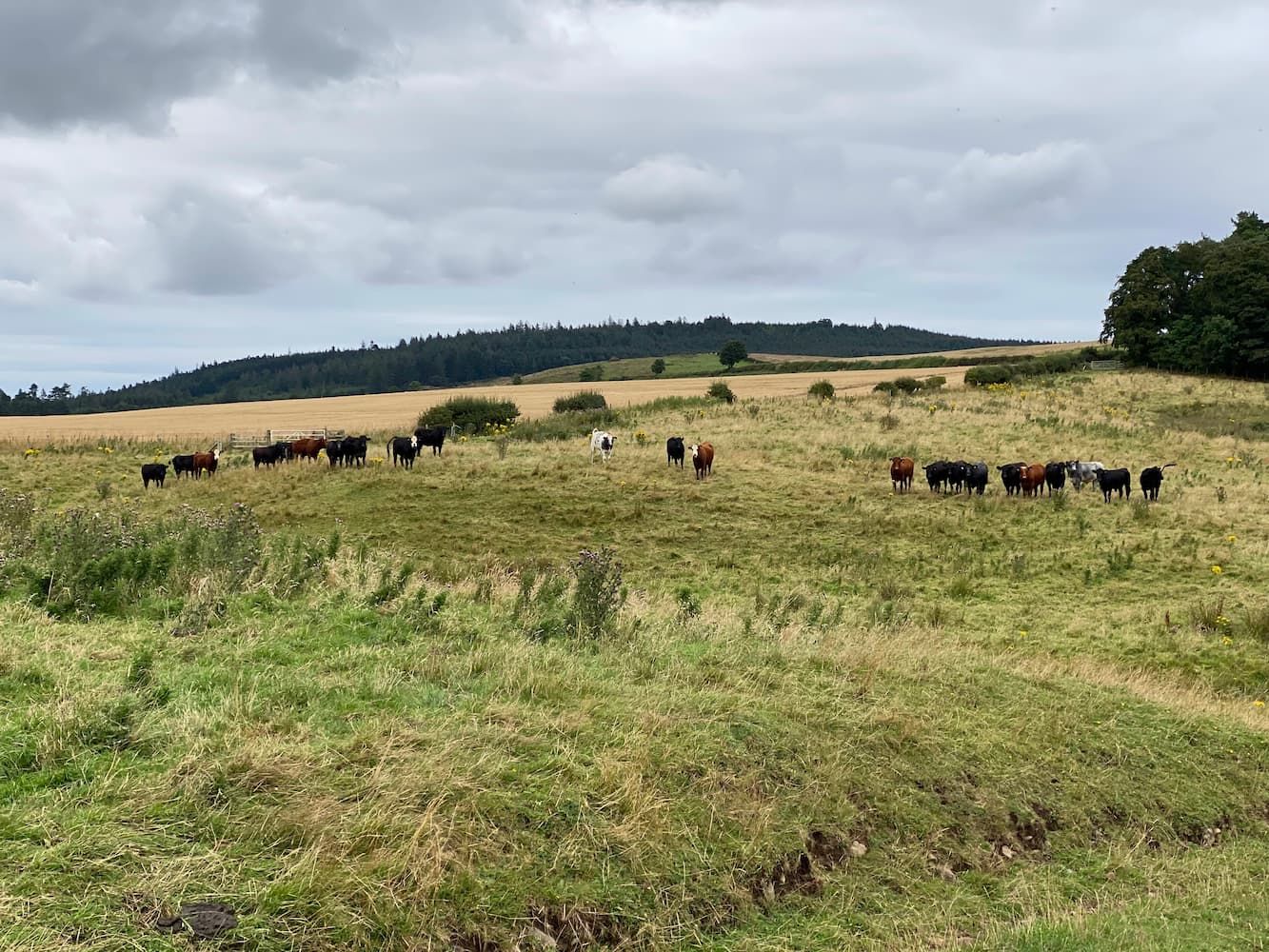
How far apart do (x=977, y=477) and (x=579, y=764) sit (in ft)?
78.1

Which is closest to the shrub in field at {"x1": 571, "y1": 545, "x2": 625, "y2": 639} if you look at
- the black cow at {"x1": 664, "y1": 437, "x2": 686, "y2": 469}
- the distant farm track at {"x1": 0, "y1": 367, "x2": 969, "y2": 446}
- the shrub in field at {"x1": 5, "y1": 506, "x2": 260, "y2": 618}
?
the shrub in field at {"x1": 5, "y1": 506, "x2": 260, "y2": 618}

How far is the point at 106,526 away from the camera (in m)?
10.8

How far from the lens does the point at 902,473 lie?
92.0ft

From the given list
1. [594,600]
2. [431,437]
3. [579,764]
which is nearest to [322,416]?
[431,437]

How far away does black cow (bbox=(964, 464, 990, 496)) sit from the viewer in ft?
89.1

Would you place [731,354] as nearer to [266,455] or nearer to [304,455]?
[304,455]

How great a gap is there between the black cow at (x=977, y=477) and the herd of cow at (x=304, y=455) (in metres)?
17.9

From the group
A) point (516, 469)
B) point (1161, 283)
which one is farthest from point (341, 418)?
point (1161, 283)

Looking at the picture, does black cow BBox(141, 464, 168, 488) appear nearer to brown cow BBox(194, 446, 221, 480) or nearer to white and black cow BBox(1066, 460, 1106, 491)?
brown cow BBox(194, 446, 221, 480)

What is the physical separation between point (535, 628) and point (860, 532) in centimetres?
1577

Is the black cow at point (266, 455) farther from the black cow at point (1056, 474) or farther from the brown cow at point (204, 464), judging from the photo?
the black cow at point (1056, 474)

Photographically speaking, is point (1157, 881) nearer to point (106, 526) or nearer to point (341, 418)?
point (106, 526)

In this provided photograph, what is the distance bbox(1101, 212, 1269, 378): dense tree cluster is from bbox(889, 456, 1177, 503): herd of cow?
140ft

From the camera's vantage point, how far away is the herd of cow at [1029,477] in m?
26.5
